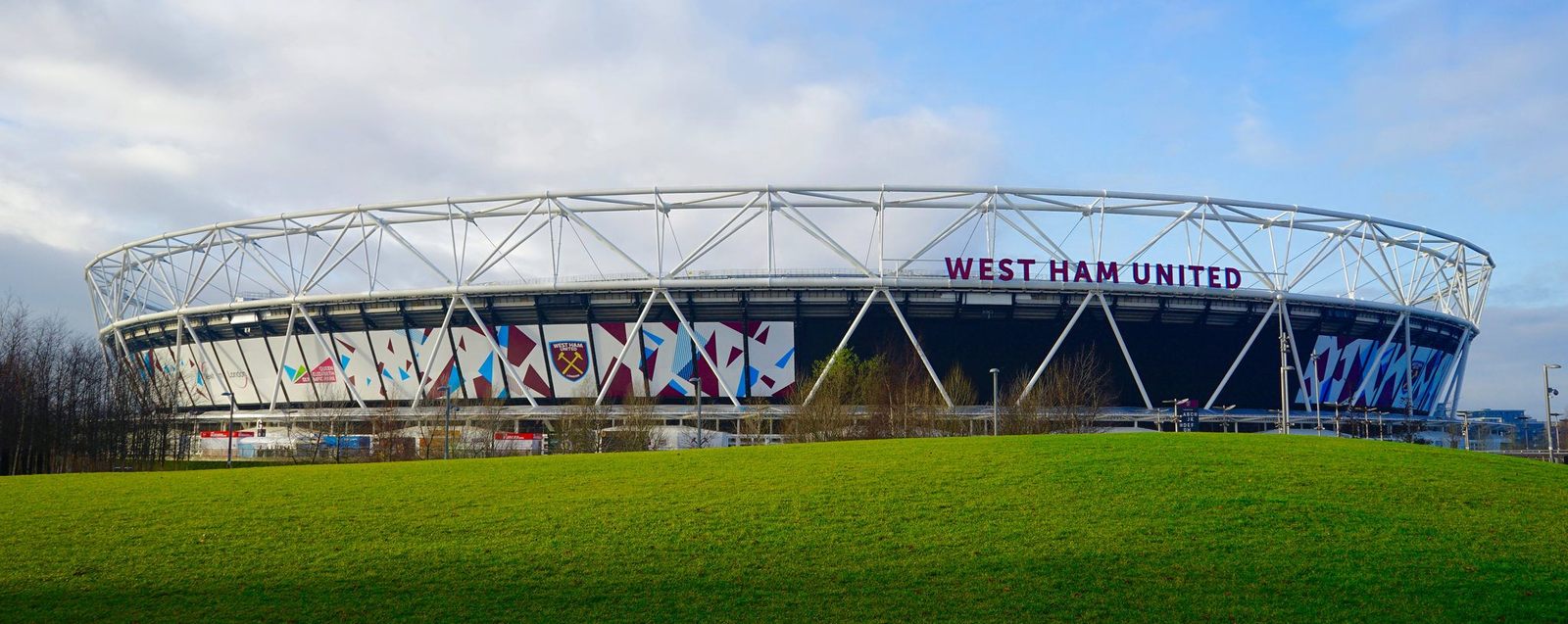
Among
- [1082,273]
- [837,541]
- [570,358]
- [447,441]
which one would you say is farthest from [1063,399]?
[837,541]

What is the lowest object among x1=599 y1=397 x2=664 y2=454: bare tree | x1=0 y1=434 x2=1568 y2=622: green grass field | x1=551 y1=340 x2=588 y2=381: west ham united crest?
x1=0 y1=434 x2=1568 y2=622: green grass field

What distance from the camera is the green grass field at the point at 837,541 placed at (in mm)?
15281

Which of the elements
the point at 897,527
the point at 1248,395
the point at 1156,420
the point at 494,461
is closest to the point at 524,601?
the point at 897,527

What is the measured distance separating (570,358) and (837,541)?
141ft

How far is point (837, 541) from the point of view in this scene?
1841cm

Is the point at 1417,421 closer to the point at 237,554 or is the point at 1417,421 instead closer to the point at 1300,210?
the point at 1300,210

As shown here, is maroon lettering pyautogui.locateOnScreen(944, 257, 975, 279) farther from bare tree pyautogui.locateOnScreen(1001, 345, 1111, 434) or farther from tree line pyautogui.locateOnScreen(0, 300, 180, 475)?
tree line pyautogui.locateOnScreen(0, 300, 180, 475)

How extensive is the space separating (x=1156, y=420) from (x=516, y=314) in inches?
1359

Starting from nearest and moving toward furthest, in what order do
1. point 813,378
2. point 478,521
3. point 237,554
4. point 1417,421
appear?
point 237,554, point 478,521, point 813,378, point 1417,421

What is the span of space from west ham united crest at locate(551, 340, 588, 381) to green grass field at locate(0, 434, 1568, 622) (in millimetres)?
32215

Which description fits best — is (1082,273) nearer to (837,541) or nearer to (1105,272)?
(1105,272)

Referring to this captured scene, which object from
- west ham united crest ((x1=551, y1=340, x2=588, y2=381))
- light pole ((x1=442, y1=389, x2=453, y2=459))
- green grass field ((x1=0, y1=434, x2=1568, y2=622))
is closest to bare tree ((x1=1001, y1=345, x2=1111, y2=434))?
west ham united crest ((x1=551, y1=340, x2=588, y2=381))

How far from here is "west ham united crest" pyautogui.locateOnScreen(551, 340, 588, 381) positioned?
194 feet

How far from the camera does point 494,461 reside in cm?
2952
